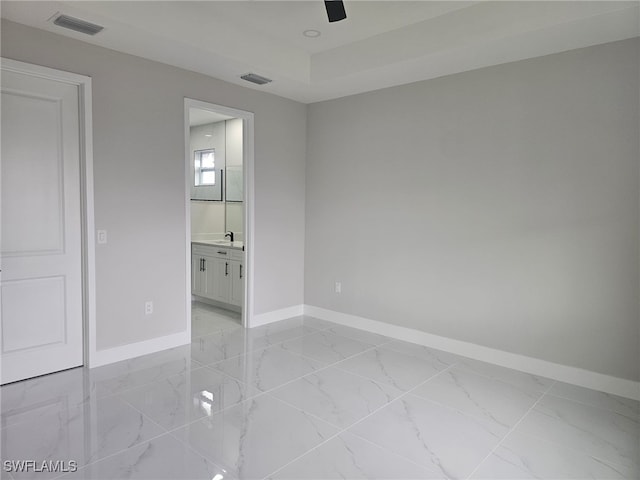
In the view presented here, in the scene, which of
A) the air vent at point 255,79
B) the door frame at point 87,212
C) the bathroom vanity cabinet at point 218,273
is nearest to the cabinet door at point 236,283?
the bathroom vanity cabinet at point 218,273

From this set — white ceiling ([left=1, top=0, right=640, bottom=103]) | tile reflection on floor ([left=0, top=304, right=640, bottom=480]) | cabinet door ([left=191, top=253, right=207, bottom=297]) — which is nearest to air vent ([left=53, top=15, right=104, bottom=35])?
white ceiling ([left=1, top=0, right=640, bottom=103])

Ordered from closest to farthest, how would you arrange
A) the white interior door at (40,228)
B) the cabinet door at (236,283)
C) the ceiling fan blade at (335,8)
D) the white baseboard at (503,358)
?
the ceiling fan blade at (335,8) → the white interior door at (40,228) → the white baseboard at (503,358) → the cabinet door at (236,283)

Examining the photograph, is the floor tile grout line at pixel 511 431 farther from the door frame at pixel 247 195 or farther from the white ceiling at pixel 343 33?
the door frame at pixel 247 195

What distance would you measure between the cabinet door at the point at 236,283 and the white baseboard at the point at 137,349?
1.02 meters

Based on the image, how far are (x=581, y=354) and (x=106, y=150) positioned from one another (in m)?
3.99

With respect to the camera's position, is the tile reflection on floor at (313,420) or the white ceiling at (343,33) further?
the white ceiling at (343,33)

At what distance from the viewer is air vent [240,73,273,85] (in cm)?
411

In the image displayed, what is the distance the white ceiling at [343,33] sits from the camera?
290 cm

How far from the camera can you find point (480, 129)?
383 centimetres

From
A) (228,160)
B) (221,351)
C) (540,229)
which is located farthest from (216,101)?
(540,229)

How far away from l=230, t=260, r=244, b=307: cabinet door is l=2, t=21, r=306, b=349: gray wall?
103 cm

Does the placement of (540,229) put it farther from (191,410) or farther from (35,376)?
(35,376)

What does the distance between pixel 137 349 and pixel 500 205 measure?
3323mm

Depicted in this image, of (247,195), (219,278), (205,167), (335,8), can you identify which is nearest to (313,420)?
(335,8)
